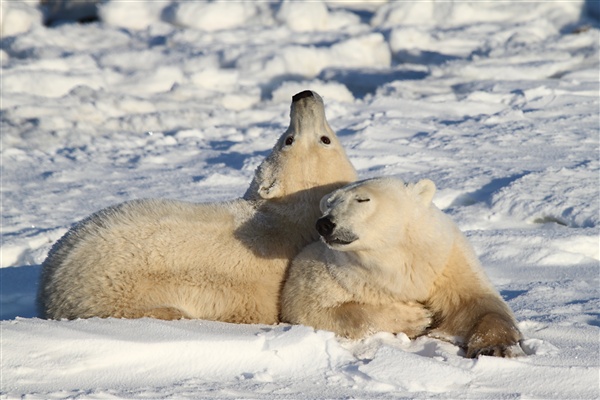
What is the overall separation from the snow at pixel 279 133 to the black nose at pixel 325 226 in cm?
34

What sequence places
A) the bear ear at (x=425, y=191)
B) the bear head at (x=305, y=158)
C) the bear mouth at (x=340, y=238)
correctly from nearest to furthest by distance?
the bear mouth at (x=340, y=238), the bear ear at (x=425, y=191), the bear head at (x=305, y=158)

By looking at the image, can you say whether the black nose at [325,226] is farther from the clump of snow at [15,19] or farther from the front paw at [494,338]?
the clump of snow at [15,19]

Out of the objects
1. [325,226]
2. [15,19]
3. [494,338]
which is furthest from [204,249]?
[15,19]

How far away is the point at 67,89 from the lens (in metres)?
8.94

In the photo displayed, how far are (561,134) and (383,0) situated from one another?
19.0ft

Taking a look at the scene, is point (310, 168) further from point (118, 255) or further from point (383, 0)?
point (383, 0)

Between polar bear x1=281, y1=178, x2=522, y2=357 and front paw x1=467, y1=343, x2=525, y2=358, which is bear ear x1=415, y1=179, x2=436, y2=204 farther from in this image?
front paw x1=467, y1=343, x2=525, y2=358

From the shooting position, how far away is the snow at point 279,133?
8.57 ft

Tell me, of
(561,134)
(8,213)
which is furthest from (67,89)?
(561,134)

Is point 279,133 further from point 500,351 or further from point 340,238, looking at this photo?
point 500,351

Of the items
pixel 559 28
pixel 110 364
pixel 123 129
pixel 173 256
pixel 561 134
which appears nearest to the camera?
pixel 110 364

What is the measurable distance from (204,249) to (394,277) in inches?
31.1

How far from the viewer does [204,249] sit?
139 inches

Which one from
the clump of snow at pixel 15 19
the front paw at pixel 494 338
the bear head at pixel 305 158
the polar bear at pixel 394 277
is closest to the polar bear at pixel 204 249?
the bear head at pixel 305 158
